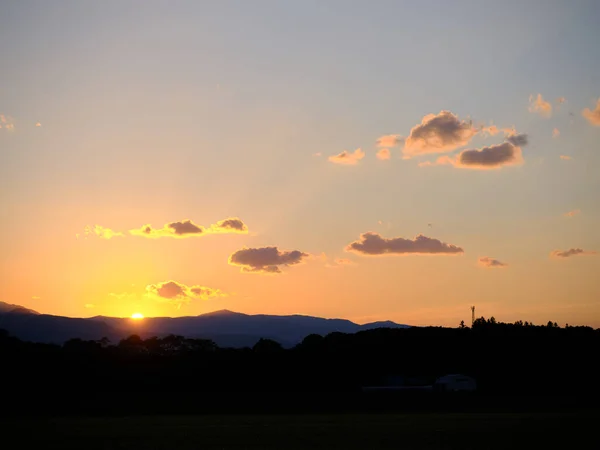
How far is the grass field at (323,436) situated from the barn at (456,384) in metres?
42.7

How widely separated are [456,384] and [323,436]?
2205 inches

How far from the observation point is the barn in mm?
84312

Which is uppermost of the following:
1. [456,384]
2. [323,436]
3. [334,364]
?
[334,364]

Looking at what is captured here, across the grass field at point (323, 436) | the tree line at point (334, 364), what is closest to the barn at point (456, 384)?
the tree line at point (334, 364)

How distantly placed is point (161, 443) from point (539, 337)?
95.5m

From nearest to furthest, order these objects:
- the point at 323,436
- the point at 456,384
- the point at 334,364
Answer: the point at 323,436 → the point at 456,384 → the point at 334,364

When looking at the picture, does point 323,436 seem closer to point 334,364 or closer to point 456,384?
point 456,384

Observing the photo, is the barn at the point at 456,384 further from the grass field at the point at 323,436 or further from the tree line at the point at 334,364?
the grass field at the point at 323,436

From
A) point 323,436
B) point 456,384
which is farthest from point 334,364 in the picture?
point 323,436

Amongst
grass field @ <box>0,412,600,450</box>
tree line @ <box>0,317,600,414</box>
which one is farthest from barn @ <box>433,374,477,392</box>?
grass field @ <box>0,412,600,450</box>

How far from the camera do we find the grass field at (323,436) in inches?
1129

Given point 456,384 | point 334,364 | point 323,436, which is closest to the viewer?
point 323,436

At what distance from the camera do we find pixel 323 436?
107ft

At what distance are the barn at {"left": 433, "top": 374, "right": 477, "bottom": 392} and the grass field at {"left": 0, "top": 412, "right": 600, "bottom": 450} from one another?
42.7 meters
